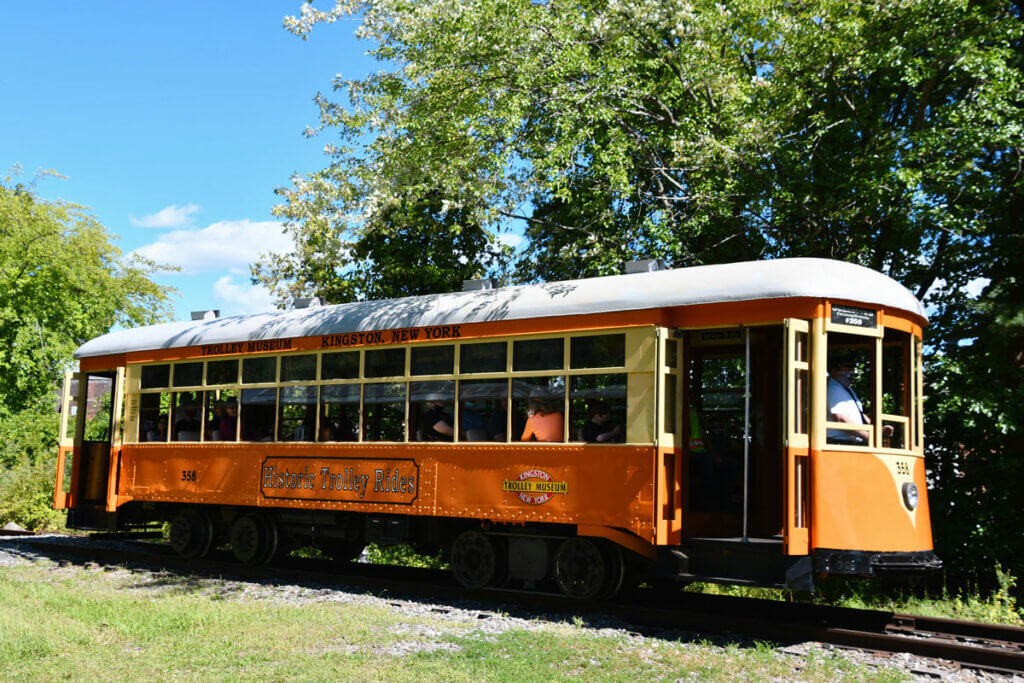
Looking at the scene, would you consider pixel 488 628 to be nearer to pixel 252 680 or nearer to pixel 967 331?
pixel 252 680

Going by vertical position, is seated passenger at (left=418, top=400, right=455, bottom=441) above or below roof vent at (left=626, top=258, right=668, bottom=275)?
below

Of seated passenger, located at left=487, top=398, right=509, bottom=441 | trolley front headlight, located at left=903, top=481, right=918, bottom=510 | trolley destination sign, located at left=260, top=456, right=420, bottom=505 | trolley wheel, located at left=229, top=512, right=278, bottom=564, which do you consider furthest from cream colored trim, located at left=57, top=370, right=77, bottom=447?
trolley front headlight, located at left=903, top=481, right=918, bottom=510

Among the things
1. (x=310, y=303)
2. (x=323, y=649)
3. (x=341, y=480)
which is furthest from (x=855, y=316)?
(x=310, y=303)

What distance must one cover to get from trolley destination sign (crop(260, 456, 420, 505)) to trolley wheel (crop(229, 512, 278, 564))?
0.69 metres

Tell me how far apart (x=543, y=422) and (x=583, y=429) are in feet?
1.38

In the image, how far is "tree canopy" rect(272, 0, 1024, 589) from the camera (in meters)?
11.6

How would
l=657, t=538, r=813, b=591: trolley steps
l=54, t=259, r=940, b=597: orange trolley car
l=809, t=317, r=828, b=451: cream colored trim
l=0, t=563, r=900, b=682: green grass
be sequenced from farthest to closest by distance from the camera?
l=54, t=259, r=940, b=597: orange trolley car → l=809, t=317, r=828, b=451: cream colored trim → l=657, t=538, r=813, b=591: trolley steps → l=0, t=563, r=900, b=682: green grass

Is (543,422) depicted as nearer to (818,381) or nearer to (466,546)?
(466,546)

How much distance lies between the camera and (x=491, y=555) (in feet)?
33.4

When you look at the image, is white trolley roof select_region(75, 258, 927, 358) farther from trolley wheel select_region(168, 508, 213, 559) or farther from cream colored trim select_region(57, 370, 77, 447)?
cream colored trim select_region(57, 370, 77, 447)

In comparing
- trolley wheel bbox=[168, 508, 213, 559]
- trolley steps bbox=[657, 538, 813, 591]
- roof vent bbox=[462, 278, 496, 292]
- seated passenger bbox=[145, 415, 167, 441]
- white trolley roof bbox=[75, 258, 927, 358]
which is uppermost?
roof vent bbox=[462, 278, 496, 292]

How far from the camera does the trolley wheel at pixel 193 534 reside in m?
13.0

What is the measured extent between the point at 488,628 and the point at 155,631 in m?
2.52

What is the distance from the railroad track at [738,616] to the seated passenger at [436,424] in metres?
1.47
